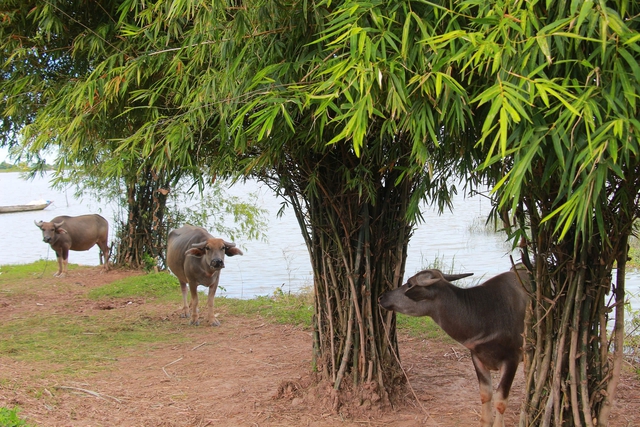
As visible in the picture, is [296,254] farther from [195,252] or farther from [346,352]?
[346,352]

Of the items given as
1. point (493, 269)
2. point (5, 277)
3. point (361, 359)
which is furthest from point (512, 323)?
point (5, 277)

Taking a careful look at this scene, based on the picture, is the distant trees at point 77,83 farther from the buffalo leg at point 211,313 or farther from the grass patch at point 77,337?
the buffalo leg at point 211,313

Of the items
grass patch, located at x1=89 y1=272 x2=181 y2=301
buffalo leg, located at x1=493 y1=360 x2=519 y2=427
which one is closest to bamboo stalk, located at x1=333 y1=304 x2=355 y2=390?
buffalo leg, located at x1=493 y1=360 x2=519 y2=427

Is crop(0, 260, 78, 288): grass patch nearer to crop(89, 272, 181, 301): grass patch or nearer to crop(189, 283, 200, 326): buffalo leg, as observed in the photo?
crop(89, 272, 181, 301): grass patch

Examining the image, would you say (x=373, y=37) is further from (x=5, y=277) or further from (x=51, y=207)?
(x=51, y=207)

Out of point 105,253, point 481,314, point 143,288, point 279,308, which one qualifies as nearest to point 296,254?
point 105,253

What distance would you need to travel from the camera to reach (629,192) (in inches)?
118

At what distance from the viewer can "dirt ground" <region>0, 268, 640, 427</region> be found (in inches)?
176

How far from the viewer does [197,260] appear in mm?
7684

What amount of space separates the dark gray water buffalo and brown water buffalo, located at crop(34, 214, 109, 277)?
8.28m

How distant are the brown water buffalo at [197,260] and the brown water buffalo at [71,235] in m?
3.69

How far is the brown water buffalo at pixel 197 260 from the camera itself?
7383mm

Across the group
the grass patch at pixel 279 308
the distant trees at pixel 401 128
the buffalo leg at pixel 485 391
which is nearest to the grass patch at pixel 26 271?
the grass patch at pixel 279 308

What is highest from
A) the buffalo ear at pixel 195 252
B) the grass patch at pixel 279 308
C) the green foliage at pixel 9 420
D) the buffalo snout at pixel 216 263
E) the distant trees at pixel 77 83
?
the distant trees at pixel 77 83
